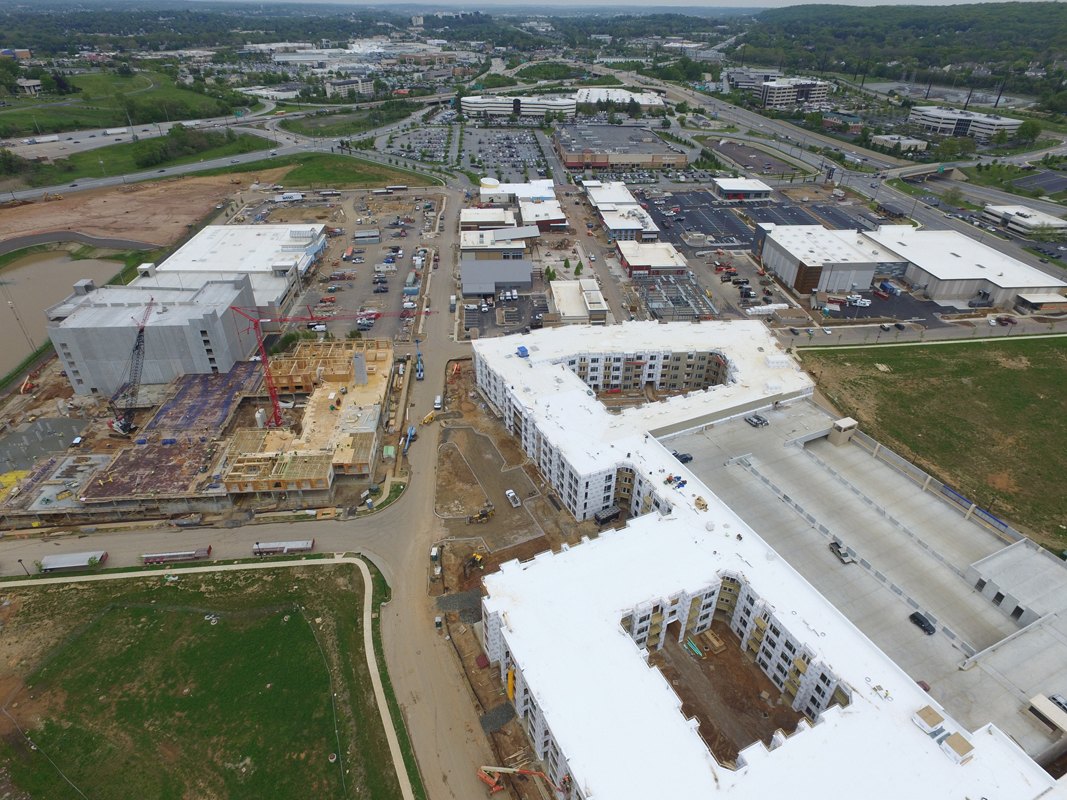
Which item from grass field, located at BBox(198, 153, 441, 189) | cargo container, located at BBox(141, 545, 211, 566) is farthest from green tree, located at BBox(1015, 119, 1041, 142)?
cargo container, located at BBox(141, 545, 211, 566)

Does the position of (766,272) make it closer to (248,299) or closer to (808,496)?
(808,496)

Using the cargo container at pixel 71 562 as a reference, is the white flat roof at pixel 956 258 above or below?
above

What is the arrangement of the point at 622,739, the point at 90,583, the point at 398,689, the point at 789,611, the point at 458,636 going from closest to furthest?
the point at 622,739 → the point at 789,611 → the point at 398,689 → the point at 458,636 → the point at 90,583

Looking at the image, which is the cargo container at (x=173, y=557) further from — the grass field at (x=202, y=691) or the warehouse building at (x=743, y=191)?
the warehouse building at (x=743, y=191)

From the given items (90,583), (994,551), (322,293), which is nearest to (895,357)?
(994,551)

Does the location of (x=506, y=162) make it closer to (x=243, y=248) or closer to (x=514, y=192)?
(x=514, y=192)

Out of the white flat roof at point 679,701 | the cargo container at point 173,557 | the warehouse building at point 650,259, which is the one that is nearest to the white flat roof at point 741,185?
the warehouse building at point 650,259
